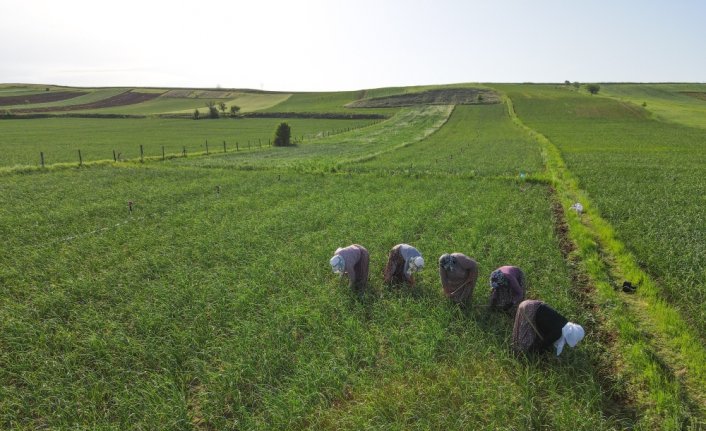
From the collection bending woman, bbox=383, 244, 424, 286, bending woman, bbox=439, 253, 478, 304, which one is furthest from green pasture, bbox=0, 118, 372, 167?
bending woman, bbox=439, 253, 478, 304

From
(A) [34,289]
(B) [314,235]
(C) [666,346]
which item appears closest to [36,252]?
(A) [34,289]

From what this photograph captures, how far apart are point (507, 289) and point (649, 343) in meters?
2.20

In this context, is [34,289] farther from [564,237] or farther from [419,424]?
[564,237]

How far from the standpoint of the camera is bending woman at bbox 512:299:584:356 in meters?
5.38

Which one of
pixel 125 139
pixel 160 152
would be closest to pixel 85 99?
pixel 125 139

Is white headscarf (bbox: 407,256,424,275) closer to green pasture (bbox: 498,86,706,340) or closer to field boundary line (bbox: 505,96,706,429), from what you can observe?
field boundary line (bbox: 505,96,706,429)

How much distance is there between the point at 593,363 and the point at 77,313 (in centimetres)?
846

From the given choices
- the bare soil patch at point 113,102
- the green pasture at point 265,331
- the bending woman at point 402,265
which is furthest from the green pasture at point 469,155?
the bare soil patch at point 113,102

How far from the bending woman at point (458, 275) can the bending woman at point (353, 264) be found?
1.54 metres

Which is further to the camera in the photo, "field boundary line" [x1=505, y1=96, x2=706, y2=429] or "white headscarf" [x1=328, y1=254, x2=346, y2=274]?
"white headscarf" [x1=328, y1=254, x2=346, y2=274]

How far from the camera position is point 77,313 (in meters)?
7.16

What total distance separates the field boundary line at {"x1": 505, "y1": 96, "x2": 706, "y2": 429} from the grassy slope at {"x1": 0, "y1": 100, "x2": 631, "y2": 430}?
0.49 meters

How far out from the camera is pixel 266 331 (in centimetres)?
647

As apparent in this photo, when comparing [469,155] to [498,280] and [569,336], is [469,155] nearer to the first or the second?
[498,280]
